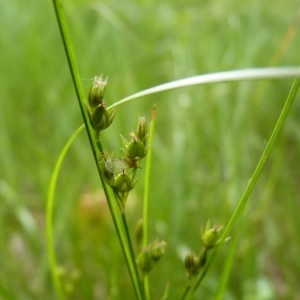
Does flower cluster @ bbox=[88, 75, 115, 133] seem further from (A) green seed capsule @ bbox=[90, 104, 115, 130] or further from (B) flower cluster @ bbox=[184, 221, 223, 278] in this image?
(B) flower cluster @ bbox=[184, 221, 223, 278]

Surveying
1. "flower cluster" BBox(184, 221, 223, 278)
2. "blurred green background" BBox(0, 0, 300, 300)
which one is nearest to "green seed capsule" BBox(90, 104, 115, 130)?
"flower cluster" BBox(184, 221, 223, 278)

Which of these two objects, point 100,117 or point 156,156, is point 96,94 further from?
point 156,156

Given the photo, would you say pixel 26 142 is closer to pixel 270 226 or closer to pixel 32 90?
pixel 32 90

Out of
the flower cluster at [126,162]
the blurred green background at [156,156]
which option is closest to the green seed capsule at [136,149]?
the flower cluster at [126,162]

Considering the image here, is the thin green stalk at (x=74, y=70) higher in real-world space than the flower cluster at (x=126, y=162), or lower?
higher

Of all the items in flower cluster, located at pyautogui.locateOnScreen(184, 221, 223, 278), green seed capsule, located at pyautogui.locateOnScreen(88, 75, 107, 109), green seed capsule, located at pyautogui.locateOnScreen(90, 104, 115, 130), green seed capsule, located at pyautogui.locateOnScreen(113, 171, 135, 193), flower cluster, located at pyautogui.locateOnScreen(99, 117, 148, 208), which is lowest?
flower cluster, located at pyautogui.locateOnScreen(184, 221, 223, 278)

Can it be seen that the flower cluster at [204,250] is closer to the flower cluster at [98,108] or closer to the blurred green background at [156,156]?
the flower cluster at [98,108]

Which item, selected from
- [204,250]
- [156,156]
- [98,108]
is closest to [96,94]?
[98,108]

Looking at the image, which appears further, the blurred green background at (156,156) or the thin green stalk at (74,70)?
the blurred green background at (156,156)

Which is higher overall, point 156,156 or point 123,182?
point 123,182

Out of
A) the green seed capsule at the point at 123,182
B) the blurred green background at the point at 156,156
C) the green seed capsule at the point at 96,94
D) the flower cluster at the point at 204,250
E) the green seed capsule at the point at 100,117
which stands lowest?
the blurred green background at the point at 156,156
